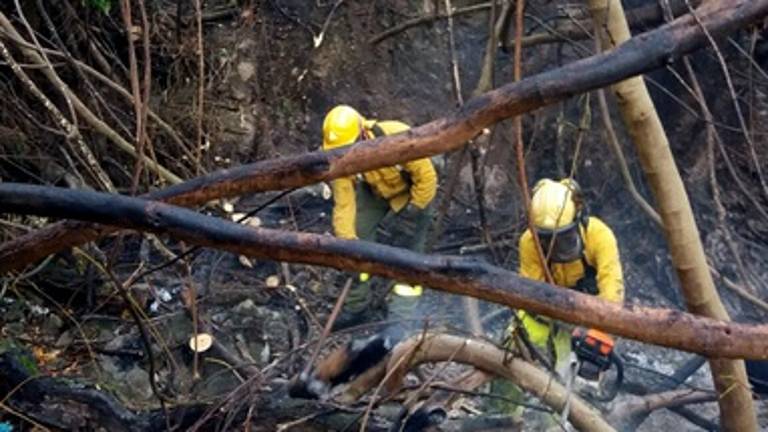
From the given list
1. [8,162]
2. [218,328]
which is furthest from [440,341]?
[8,162]

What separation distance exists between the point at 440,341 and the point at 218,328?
2.38 m

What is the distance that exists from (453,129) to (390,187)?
366cm

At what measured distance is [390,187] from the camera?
232 inches

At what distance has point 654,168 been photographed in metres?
3.24

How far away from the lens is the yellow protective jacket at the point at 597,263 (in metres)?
4.55

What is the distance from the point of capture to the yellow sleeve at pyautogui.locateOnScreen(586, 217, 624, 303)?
4.54 meters

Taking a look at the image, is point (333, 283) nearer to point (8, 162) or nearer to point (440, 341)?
point (8, 162)

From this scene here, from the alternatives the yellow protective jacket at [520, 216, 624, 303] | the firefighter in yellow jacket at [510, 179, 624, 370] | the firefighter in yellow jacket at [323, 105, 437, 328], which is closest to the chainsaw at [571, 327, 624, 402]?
the firefighter in yellow jacket at [510, 179, 624, 370]

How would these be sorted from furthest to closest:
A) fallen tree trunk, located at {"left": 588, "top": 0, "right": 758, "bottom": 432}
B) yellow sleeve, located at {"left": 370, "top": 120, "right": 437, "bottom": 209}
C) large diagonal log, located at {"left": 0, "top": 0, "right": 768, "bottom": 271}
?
1. yellow sleeve, located at {"left": 370, "top": 120, "right": 437, "bottom": 209}
2. fallen tree trunk, located at {"left": 588, "top": 0, "right": 758, "bottom": 432}
3. large diagonal log, located at {"left": 0, "top": 0, "right": 768, "bottom": 271}

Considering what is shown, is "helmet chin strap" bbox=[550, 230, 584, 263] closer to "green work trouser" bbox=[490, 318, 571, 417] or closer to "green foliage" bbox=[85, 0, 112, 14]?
A: "green work trouser" bbox=[490, 318, 571, 417]

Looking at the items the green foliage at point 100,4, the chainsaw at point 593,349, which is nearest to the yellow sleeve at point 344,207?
the chainsaw at point 593,349

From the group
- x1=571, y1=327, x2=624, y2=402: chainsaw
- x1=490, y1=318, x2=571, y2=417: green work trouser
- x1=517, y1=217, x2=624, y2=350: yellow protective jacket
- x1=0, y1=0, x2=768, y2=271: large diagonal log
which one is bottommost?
x1=490, y1=318, x2=571, y2=417: green work trouser

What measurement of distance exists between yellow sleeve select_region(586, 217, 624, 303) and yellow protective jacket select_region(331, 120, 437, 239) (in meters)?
1.26

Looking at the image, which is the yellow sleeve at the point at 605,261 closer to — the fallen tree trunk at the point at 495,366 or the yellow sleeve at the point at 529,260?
the yellow sleeve at the point at 529,260
